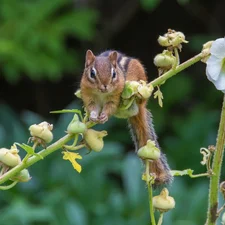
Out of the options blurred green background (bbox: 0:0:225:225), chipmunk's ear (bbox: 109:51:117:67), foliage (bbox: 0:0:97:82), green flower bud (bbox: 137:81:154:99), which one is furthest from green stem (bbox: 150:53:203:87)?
foliage (bbox: 0:0:97:82)

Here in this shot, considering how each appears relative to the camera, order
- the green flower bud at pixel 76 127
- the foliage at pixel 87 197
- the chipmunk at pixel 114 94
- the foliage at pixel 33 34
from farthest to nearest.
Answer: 1. the foliage at pixel 33 34
2. the foliage at pixel 87 197
3. the chipmunk at pixel 114 94
4. the green flower bud at pixel 76 127

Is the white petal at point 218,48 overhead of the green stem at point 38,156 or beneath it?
overhead

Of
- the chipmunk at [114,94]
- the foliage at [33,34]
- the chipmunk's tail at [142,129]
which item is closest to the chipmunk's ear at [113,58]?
the chipmunk at [114,94]

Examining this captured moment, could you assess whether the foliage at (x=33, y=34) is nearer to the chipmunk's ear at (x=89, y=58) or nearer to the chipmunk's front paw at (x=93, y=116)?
the chipmunk's ear at (x=89, y=58)

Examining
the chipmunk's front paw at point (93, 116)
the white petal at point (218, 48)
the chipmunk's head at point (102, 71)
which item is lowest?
the chipmunk's front paw at point (93, 116)

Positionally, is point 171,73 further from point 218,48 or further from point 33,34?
point 33,34

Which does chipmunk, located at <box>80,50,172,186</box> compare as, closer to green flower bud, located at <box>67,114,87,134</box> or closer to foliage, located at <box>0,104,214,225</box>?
green flower bud, located at <box>67,114,87,134</box>

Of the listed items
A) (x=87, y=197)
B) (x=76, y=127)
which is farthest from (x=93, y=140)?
(x=87, y=197)
